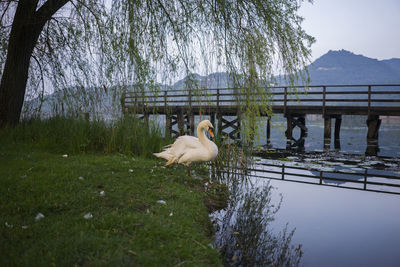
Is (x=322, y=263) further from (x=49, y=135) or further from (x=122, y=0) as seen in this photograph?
(x=49, y=135)

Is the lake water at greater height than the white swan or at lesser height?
lesser

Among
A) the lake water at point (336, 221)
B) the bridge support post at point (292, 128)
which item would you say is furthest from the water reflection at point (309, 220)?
the bridge support post at point (292, 128)

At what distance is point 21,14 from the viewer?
26.0 feet

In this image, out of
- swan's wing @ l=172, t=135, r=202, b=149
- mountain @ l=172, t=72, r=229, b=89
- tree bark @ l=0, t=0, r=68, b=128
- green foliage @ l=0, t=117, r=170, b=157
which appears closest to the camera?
mountain @ l=172, t=72, r=229, b=89

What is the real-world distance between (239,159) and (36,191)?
202 inches

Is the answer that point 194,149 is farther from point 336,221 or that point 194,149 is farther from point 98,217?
point 336,221

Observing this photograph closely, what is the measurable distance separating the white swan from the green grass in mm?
395

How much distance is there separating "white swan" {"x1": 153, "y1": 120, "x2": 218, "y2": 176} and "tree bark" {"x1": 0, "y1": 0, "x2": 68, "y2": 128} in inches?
190

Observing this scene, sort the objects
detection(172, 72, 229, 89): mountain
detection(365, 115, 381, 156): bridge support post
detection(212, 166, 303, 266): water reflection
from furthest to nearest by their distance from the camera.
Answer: detection(365, 115, 381, 156): bridge support post → detection(172, 72, 229, 89): mountain → detection(212, 166, 303, 266): water reflection

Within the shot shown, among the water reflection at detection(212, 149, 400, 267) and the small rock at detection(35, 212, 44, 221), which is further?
the water reflection at detection(212, 149, 400, 267)

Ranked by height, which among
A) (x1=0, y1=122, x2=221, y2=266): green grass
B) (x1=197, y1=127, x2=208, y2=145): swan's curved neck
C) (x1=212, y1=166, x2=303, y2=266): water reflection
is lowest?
(x1=212, y1=166, x2=303, y2=266): water reflection

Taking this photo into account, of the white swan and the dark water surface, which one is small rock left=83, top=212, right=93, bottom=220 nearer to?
the white swan

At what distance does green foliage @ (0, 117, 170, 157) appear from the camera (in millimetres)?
8141

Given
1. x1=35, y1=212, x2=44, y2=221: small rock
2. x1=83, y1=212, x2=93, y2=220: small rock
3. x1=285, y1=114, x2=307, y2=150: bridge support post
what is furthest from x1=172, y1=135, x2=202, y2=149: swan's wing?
x1=285, y1=114, x2=307, y2=150: bridge support post
